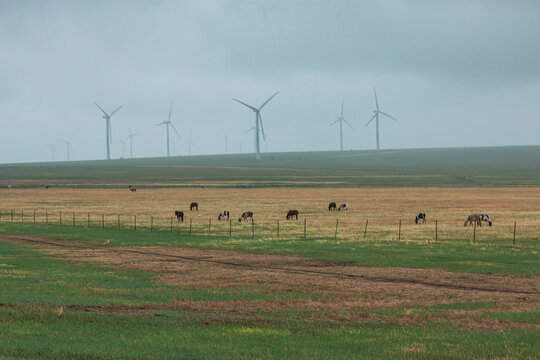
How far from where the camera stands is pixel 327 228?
5212cm

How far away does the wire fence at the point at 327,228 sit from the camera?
45.0 metres

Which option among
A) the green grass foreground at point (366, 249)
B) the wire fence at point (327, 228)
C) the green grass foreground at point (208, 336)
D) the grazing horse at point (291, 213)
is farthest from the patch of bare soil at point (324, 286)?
the grazing horse at point (291, 213)

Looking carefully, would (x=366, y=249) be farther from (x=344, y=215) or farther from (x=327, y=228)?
(x=344, y=215)

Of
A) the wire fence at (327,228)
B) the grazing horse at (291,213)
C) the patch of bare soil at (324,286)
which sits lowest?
the patch of bare soil at (324,286)

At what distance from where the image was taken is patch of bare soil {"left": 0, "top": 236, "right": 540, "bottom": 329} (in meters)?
20.8

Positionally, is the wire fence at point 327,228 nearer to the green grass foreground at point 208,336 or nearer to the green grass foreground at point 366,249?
the green grass foreground at point 366,249

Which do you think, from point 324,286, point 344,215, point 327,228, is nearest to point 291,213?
point 344,215

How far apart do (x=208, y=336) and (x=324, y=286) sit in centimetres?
995

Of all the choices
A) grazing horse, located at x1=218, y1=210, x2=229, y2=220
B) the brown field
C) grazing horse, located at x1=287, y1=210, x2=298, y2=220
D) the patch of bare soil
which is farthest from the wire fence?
the patch of bare soil

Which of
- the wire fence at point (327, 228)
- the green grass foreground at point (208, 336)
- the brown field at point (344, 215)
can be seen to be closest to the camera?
the green grass foreground at point (208, 336)

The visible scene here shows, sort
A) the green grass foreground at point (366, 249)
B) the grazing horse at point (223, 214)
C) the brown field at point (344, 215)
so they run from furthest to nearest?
the grazing horse at point (223, 214) → the brown field at point (344, 215) → the green grass foreground at point (366, 249)

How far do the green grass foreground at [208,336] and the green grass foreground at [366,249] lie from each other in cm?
1176

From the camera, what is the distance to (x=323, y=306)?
22.0 meters

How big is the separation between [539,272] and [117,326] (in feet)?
62.7
